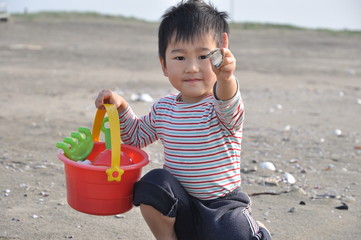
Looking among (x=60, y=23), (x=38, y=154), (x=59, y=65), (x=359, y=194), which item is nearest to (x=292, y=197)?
(x=359, y=194)

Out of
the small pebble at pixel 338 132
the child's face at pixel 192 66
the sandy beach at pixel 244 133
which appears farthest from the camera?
the small pebble at pixel 338 132

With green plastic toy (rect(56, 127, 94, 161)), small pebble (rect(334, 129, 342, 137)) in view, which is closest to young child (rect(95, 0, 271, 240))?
green plastic toy (rect(56, 127, 94, 161))

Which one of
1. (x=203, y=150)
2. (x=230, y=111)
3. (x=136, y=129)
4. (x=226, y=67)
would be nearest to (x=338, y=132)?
(x=136, y=129)

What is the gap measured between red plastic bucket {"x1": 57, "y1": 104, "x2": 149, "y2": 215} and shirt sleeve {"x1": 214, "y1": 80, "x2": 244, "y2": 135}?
43cm

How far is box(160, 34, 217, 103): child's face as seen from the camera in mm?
2848

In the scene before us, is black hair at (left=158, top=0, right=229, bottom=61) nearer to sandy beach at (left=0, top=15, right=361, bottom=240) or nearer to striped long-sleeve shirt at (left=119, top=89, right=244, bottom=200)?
striped long-sleeve shirt at (left=119, top=89, right=244, bottom=200)

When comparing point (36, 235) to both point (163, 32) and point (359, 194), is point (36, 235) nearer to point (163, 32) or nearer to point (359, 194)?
point (163, 32)

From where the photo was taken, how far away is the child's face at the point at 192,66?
2.85m

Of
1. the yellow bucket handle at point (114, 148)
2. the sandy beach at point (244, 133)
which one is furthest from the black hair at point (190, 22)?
the sandy beach at point (244, 133)

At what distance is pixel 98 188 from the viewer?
2.73 metres

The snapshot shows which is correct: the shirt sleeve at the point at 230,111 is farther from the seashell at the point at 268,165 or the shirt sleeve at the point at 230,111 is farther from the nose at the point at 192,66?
the seashell at the point at 268,165

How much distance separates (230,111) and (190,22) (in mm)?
519

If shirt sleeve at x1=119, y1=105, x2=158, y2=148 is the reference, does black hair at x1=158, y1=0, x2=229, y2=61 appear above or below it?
above

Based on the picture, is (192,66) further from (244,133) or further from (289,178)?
(244,133)
